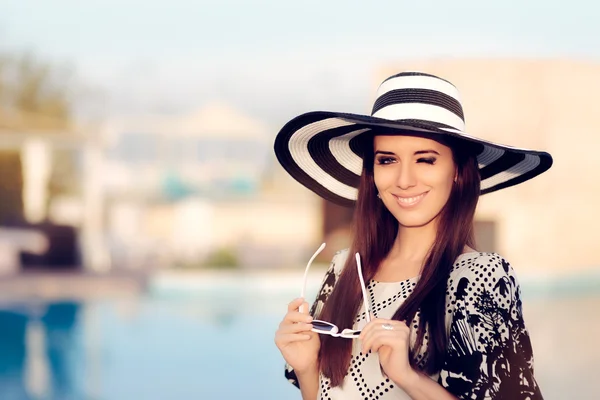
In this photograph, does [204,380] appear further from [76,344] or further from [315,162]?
[315,162]

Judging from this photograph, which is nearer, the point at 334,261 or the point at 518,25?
the point at 334,261

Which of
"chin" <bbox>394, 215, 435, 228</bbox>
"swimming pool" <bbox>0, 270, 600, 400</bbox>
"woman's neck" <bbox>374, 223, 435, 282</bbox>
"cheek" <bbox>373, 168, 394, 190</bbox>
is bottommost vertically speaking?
"swimming pool" <bbox>0, 270, 600, 400</bbox>

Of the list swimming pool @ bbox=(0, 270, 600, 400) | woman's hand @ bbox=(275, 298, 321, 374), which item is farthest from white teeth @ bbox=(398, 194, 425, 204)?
swimming pool @ bbox=(0, 270, 600, 400)

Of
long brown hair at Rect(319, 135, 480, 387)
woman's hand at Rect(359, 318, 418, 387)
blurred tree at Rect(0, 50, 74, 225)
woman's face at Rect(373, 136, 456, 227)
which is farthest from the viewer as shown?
blurred tree at Rect(0, 50, 74, 225)

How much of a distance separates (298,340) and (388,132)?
43 cm

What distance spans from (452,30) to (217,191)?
5.32 metres

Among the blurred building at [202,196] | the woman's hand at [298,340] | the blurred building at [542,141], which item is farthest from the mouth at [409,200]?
the blurred building at [542,141]

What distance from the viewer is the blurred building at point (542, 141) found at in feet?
44.0

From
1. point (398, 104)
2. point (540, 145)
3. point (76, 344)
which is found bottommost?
point (76, 344)

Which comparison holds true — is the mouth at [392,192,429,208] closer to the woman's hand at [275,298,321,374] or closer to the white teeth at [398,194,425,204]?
the white teeth at [398,194,425,204]

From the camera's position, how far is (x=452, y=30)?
58.1ft

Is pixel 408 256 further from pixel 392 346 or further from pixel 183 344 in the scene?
pixel 183 344

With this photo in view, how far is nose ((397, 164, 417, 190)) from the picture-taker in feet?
5.89

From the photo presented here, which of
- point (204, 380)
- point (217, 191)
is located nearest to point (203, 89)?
point (217, 191)
